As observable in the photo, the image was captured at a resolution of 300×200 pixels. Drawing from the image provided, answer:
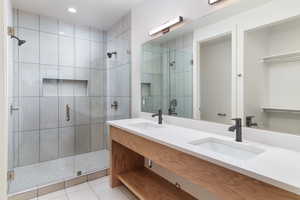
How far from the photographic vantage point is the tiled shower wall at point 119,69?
2664 millimetres

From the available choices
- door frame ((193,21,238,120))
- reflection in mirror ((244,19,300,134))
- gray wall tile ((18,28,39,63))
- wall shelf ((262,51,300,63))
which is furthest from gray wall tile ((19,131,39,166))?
wall shelf ((262,51,300,63))

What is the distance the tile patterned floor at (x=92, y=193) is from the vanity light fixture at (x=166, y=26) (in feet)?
6.54

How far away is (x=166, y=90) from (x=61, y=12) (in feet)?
6.81

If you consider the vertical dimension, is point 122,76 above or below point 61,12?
below

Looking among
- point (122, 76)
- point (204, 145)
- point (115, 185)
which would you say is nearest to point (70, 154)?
point (115, 185)

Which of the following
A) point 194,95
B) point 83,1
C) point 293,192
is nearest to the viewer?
point 293,192

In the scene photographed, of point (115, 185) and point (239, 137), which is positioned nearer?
point (239, 137)

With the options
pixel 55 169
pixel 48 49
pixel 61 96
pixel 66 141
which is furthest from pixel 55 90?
pixel 55 169

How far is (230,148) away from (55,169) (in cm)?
248

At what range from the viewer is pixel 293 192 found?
1.95 feet

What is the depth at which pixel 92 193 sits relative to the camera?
1979 millimetres

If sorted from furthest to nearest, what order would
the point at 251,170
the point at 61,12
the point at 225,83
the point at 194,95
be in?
the point at 61,12 < the point at 194,95 < the point at 225,83 < the point at 251,170

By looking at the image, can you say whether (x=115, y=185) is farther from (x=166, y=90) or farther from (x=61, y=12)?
(x=61, y=12)

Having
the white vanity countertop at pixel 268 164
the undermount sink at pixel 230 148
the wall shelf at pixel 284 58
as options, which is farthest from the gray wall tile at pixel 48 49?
the wall shelf at pixel 284 58
